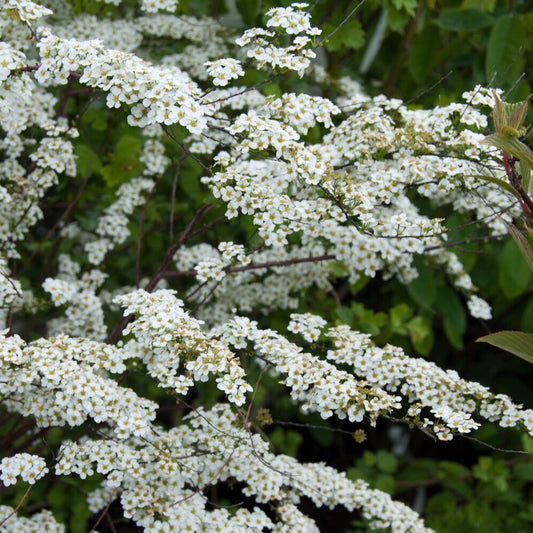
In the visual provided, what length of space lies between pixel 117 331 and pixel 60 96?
3.49ft

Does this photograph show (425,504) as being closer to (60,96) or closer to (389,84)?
(389,84)

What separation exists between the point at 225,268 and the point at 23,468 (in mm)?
742

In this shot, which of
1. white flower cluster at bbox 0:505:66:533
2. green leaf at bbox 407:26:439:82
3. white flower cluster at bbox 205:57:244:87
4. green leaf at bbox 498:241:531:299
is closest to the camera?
white flower cluster at bbox 205:57:244:87

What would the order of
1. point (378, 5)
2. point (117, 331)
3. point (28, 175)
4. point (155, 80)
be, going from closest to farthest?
point (155, 80) → point (117, 331) → point (28, 175) → point (378, 5)

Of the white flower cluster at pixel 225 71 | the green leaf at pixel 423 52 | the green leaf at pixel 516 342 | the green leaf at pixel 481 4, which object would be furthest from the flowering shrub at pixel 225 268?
the green leaf at pixel 481 4

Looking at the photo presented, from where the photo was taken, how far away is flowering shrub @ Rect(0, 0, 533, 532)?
1594 mm

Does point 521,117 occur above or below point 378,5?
below

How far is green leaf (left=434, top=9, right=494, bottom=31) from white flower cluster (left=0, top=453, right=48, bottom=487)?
2186mm

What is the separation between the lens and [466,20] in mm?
2758

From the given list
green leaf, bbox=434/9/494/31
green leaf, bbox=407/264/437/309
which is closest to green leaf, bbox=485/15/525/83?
green leaf, bbox=434/9/494/31

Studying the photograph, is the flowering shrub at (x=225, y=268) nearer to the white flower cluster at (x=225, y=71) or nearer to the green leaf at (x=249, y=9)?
the white flower cluster at (x=225, y=71)

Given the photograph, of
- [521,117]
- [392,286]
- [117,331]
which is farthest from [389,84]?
[117,331]

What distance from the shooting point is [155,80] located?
152 centimetres

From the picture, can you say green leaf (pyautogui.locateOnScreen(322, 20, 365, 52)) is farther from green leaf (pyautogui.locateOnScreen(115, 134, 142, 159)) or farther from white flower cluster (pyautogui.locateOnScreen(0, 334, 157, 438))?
white flower cluster (pyautogui.locateOnScreen(0, 334, 157, 438))
